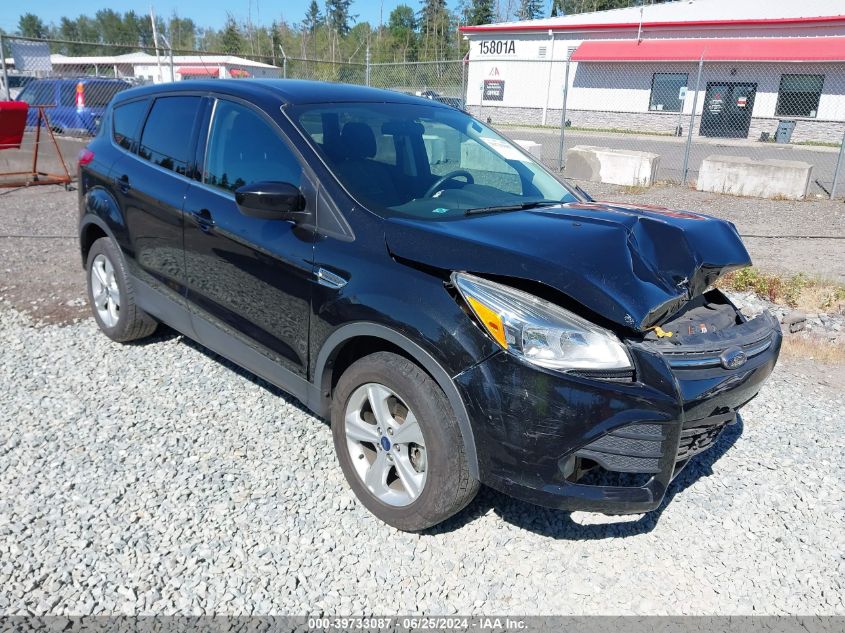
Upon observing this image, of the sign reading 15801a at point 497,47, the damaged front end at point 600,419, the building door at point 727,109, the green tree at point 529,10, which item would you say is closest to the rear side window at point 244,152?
the damaged front end at point 600,419

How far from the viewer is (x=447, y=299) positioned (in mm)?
2488

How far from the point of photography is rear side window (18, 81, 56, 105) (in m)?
17.5

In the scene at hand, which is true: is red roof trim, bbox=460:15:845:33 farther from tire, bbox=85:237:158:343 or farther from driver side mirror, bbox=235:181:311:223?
driver side mirror, bbox=235:181:311:223

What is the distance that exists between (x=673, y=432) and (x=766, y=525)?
3.33ft

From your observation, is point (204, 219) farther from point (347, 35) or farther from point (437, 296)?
point (347, 35)

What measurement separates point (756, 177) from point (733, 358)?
37.8 feet

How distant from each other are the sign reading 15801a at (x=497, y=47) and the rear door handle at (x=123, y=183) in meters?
35.3

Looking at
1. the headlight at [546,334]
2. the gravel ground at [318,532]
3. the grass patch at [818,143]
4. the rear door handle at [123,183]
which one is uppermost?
the rear door handle at [123,183]

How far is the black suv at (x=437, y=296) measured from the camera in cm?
238

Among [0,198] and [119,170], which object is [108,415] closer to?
[119,170]

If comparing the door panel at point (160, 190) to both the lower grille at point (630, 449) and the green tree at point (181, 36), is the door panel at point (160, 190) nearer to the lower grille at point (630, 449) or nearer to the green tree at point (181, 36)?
the lower grille at point (630, 449)

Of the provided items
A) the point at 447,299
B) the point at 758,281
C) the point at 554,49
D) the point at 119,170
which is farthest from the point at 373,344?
the point at 554,49

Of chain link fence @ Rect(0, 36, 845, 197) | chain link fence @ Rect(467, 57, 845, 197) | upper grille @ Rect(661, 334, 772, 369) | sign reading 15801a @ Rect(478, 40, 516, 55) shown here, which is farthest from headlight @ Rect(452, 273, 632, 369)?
sign reading 15801a @ Rect(478, 40, 516, 55)

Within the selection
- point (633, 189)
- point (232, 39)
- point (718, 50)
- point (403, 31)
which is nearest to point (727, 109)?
point (718, 50)
